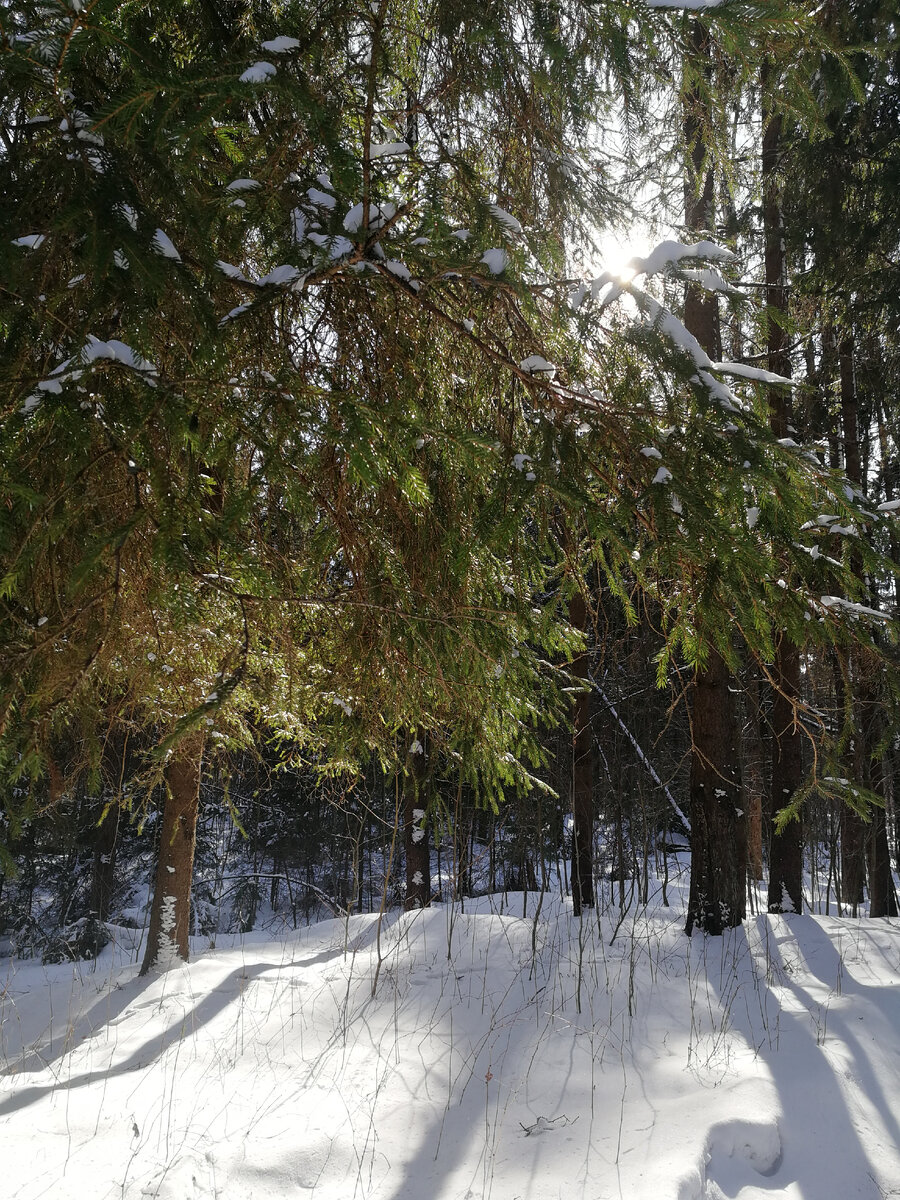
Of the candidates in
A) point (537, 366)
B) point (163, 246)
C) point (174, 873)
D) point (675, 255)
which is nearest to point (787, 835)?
point (174, 873)

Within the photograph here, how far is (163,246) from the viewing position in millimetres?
1899

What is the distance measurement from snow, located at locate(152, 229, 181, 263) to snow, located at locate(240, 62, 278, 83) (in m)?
0.41

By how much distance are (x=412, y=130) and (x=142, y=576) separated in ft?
7.20

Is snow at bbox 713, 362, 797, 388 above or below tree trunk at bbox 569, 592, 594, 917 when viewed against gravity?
above

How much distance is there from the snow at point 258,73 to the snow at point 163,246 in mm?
405

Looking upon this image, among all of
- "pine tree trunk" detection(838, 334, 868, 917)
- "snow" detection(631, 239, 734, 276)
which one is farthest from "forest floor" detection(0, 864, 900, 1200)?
"pine tree trunk" detection(838, 334, 868, 917)

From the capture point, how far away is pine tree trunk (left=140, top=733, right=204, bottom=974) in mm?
7301

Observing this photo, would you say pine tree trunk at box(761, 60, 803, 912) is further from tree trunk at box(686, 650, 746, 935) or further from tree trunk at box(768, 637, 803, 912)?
tree trunk at box(686, 650, 746, 935)

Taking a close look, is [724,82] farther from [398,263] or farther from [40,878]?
[40,878]

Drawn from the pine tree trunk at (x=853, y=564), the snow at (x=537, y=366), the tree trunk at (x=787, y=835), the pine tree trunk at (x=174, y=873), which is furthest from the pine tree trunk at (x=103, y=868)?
the snow at (x=537, y=366)

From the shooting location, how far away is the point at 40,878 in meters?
18.5

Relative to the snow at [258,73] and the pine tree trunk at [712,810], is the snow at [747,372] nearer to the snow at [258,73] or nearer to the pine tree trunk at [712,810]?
the snow at [258,73]

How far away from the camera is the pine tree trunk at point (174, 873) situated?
24.0ft

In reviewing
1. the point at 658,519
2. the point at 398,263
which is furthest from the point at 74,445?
the point at 658,519
